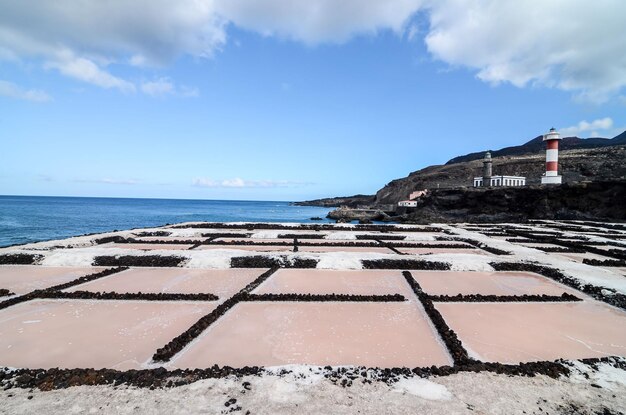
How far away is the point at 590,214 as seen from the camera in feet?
112

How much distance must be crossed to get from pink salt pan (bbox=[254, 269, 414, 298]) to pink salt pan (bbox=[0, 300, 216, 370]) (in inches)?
78.7

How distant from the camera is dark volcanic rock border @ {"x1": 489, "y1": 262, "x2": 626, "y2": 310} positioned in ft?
23.9

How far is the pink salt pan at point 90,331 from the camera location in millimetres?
4551

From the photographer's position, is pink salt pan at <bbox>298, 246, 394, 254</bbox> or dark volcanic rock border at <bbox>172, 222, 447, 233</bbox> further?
dark volcanic rock border at <bbox>172, 222, 447, 233</bbox>

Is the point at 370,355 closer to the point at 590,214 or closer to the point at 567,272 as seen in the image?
the point at 567,272

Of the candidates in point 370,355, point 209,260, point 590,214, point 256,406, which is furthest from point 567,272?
point 590,214

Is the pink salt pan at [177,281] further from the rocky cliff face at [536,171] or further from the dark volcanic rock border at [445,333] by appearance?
the rocky cliff face at [536,171]

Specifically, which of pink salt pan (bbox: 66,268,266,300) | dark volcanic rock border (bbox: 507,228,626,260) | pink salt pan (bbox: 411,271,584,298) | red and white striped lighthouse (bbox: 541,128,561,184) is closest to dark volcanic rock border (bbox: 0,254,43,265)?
pink salt pan (bbox: 66,268,266,300)

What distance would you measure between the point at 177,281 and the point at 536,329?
7.88 m

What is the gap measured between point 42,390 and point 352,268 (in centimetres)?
786

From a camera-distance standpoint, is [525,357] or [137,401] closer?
[137,401]

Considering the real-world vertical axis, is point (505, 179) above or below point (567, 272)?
above

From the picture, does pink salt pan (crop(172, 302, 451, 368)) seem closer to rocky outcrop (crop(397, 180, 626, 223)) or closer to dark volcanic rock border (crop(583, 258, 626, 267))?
dark volcanic rock border (crop(583, 258, 626, 267))

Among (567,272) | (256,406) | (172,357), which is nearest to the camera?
(256,406)
